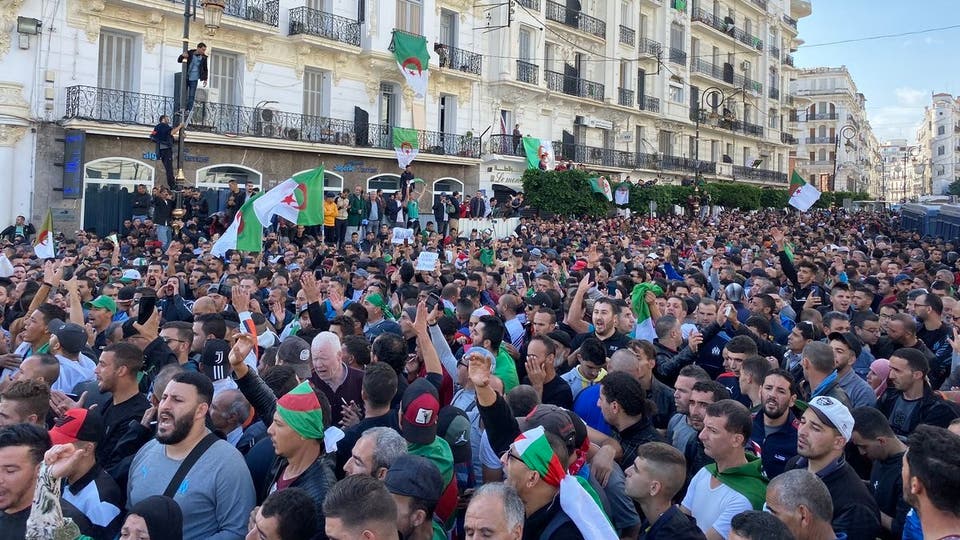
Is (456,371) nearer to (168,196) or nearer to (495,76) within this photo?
(168,196)

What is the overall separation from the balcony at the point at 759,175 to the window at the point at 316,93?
32373 millimetres

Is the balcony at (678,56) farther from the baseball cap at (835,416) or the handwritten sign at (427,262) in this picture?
the baseball cap at (835,416)

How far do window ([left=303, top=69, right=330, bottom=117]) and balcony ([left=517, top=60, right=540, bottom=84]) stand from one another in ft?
31.4

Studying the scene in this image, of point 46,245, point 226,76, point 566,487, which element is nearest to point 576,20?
point 226,76

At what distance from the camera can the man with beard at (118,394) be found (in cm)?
502

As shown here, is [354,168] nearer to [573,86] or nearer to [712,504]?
[573,86]

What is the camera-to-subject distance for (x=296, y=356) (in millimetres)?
5941

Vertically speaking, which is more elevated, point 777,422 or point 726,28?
point 726,28

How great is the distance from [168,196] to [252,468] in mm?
15406

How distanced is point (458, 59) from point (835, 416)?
28.2 meters

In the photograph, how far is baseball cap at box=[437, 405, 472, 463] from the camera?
4.72 m

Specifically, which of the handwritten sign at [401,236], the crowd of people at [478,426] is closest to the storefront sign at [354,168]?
the handwritten sign at [401,236]

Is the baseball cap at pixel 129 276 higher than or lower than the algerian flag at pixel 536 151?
lower

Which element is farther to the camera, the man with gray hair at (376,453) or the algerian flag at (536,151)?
the algerian flag at (536,151)
